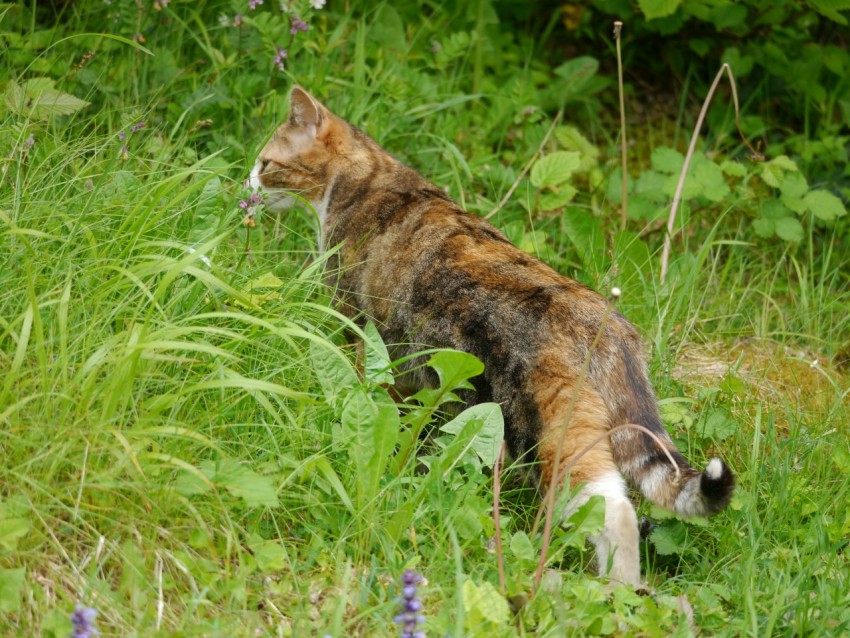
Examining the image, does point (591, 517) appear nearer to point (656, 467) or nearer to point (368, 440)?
point (656, 467)

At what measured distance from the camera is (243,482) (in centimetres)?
256

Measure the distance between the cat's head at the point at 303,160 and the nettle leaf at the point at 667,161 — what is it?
5.33 feet

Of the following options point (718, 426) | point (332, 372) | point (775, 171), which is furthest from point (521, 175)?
point (332, 372)

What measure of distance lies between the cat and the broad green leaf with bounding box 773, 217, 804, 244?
1.88 meters

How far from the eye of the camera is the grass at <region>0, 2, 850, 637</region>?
8.18 feet

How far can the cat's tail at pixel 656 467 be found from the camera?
2744 mm

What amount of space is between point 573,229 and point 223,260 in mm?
1805

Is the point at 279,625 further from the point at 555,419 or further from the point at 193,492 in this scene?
the point at 555,419

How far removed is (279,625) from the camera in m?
2.50

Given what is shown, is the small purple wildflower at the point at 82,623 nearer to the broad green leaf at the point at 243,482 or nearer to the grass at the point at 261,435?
the grass at the point at 261,435

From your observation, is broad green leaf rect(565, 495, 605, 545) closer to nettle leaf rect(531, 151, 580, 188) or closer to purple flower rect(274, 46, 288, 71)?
nettle leaf rect(531, 151, 580, 188)

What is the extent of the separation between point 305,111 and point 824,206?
8.57 ft

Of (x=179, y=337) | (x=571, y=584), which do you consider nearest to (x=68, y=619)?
(x=179, y=337)

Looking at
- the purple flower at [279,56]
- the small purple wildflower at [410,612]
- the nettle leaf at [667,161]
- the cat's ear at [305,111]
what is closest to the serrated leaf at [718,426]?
the small purple wildflower at [410,612]
